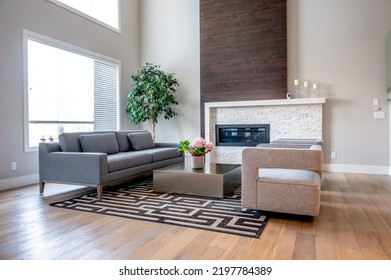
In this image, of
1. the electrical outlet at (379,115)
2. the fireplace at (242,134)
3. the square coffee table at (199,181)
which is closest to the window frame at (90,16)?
the fireplace at (242,134)

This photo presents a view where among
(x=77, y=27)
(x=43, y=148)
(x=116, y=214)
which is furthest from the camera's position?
(x=77, y=27)

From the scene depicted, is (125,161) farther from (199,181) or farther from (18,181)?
(18,181)

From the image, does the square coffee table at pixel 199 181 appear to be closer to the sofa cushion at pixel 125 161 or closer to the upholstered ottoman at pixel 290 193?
the sofa cushion at pixel 125 161

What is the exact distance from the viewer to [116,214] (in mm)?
2768

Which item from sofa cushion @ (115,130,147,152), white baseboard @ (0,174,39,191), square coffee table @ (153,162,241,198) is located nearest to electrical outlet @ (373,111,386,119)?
→ square coffee table @ (153,162,241,198)

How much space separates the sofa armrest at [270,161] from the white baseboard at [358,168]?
3.07 meters

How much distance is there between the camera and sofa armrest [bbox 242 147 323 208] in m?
2.43

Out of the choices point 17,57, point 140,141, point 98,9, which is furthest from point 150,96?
point 17,57

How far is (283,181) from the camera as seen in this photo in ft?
8.29

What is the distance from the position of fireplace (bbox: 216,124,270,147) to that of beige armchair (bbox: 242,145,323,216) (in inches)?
122

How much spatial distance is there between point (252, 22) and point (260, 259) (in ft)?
16.7

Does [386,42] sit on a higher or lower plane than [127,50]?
lower

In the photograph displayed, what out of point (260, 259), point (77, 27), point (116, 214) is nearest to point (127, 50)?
point (77, 27)
